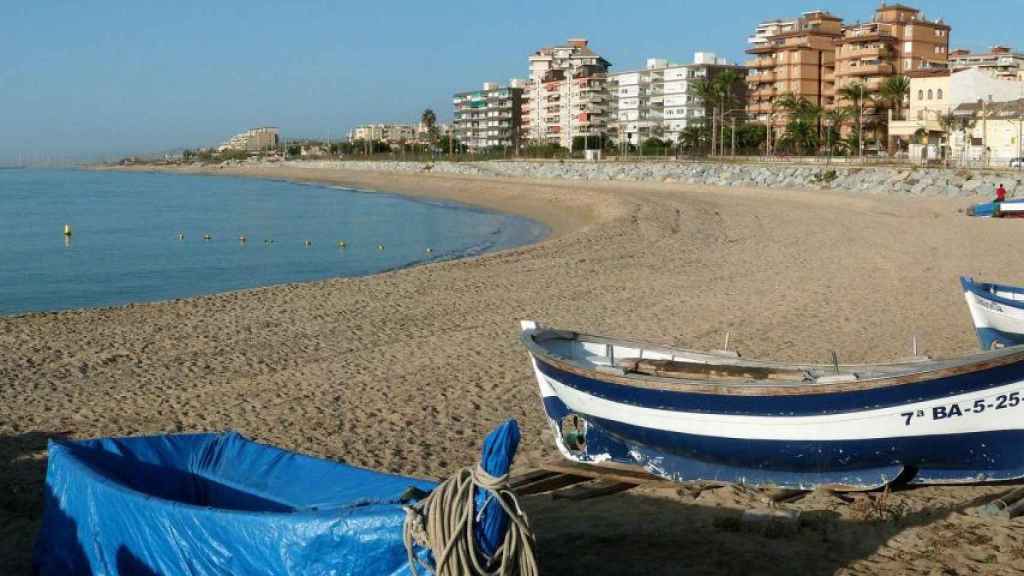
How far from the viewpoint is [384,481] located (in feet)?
17.5

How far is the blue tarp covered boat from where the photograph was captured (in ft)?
14.7

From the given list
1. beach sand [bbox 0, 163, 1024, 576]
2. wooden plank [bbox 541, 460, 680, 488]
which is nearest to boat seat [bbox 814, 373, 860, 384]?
beach sand [bbox 0, 163, 1024, 576]

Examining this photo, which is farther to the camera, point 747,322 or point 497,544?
point 747,322

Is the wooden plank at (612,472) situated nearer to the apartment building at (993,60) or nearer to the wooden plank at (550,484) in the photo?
the wooden plank at (550,484)

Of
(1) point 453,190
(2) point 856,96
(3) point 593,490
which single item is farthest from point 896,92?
(3) point 593,490

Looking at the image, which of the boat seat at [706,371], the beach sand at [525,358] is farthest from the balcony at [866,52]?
the boat seat at [706,371]

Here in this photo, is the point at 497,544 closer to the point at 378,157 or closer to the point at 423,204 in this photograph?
the point at 423,204

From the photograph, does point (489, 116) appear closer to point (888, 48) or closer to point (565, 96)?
point (565, 96)

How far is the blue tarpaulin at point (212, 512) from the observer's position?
453 cm

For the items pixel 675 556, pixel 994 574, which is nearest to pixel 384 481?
pixel 675 556

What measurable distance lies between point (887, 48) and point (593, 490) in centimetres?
8253

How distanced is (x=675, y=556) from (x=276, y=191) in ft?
257

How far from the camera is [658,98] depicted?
115625mm

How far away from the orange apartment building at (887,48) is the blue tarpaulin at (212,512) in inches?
3153
